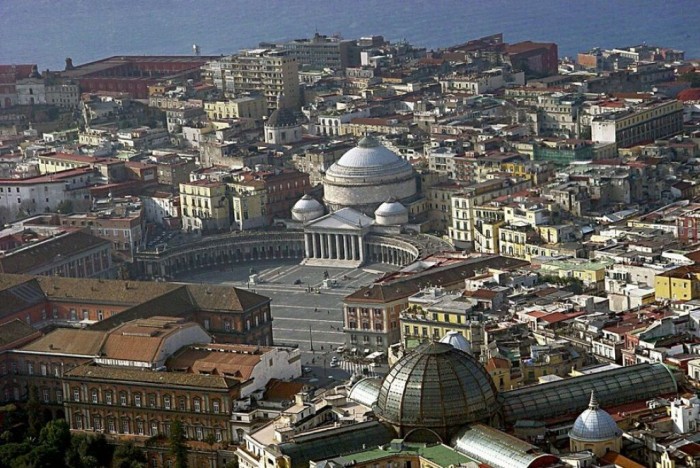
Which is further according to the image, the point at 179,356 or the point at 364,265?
the point at 364,265

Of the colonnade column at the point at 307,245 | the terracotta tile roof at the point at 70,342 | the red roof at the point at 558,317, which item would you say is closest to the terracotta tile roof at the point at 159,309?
the terracotta tile roof at the point at 70,342

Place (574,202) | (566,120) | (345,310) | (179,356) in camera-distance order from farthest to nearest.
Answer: (566,120) < (574,202) < (345,310) < (179,356)

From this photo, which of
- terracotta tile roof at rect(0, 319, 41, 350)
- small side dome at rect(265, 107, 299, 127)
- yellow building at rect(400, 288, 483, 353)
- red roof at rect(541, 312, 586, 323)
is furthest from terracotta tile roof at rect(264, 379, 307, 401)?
small side dome at rect(265, 107, 299, 127)

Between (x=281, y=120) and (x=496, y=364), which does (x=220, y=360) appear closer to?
(x=496, y=364)

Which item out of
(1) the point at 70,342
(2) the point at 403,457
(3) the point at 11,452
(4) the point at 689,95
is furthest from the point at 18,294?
(4) the point at 689,95

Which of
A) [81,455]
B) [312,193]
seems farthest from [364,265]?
[81,455]

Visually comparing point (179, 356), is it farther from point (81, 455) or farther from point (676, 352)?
point (676, 352)

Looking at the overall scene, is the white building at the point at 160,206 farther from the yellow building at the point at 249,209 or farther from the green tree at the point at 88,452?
the green tree at the point at 88,452
